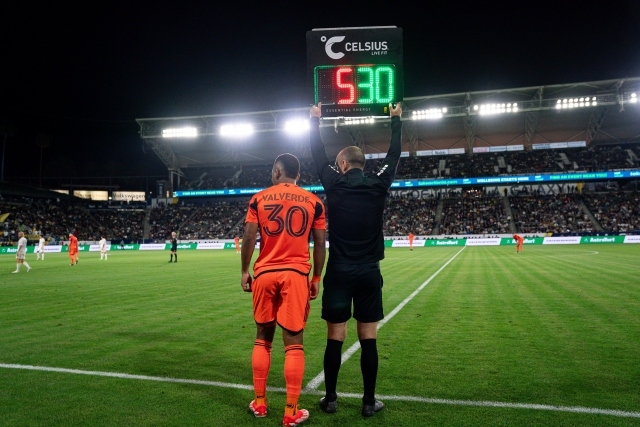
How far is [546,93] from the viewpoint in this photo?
4725 cm

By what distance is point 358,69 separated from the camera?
5.85 meters

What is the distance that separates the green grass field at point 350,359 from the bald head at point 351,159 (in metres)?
2.21

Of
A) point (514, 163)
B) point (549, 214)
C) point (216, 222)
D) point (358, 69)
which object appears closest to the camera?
point (358, 69)

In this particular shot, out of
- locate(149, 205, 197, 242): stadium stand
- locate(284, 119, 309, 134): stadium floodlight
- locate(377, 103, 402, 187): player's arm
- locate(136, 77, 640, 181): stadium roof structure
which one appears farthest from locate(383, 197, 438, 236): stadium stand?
locate(377, 103, 402, 187): player's arm

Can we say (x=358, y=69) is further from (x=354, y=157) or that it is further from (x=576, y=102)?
(x=576, y=102)

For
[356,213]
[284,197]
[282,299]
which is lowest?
[282,299]

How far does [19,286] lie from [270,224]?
13935 mm

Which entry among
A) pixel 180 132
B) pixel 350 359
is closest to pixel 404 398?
pixel 350 359

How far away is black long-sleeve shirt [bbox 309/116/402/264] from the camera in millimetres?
3965

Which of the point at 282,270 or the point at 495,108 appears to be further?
the point at 495,108

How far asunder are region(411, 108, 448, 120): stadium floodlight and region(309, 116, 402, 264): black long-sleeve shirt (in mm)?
46550

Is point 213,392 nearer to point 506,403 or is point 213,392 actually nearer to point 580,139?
point 506,403

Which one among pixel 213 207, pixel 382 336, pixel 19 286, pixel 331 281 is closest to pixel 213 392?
pixel 331 281

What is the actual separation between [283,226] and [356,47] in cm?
316
